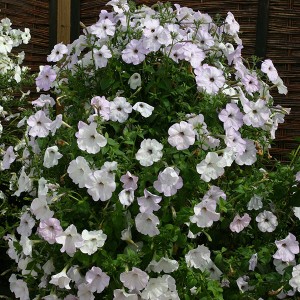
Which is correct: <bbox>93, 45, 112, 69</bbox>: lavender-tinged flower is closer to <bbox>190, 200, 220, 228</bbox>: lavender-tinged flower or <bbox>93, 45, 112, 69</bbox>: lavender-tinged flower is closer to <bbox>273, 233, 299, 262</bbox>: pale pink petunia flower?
<bbox>190, 200, 220, 228</bbox>: lavender-tinged flower

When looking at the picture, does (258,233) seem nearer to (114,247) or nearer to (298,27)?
(114,247)

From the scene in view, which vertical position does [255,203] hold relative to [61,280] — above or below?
above

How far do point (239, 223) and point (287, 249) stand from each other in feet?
0.64

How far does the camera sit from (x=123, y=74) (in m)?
2.29

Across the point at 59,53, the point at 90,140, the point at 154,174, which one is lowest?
the point at 154,174

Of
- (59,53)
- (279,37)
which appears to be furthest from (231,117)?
(279,37)

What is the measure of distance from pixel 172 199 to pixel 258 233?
1.51ft

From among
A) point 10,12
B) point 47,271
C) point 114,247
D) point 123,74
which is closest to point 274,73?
point 123,74

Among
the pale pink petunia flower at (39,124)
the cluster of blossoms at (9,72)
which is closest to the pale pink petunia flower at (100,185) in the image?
the pale pink petunia flower at (39,124)

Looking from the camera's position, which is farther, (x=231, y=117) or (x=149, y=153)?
(x=231, y=117)


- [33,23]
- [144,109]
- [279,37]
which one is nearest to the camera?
[144,109]

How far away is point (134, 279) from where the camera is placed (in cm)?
197

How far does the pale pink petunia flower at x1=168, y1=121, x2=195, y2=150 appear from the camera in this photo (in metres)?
2.06

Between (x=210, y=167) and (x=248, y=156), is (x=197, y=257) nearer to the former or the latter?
(x=210, y=167)
